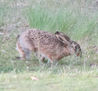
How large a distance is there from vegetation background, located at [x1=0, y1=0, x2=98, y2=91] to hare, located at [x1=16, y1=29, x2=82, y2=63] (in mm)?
203

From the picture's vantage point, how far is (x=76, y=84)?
518 centimetres

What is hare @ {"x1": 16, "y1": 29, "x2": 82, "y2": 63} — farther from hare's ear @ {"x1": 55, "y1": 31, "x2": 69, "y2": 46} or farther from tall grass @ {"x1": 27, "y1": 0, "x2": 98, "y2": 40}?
tall grass @ {"x1": 27, "y1": 0, "x2": 98, "y2": 40}

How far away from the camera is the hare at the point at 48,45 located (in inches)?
344

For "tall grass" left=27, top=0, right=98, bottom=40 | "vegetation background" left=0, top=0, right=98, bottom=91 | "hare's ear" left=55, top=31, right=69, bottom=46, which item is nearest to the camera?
"vegetation background" left=0, top=0, right=98, bottom=91

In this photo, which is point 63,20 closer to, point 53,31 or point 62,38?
point 53,31

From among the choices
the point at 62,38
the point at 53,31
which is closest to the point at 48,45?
the point at 62,38

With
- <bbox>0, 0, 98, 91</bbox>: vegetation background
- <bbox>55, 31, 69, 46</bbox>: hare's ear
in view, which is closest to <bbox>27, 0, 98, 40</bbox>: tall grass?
<bbox>0, 0, 98, 91</bbox>: vegetation background

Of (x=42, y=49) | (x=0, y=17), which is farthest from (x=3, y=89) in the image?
(x=0, y=17)

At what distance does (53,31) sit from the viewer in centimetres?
1050

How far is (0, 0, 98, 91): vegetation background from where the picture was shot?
5.44 metres

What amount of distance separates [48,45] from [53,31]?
1724 millimetres

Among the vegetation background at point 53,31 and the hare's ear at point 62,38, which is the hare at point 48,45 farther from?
the vegetation background at point 53,31

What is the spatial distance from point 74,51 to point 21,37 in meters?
1.25

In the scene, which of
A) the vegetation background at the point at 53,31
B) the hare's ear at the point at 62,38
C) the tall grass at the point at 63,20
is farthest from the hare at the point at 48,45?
the tall grass at the point at 63,20
